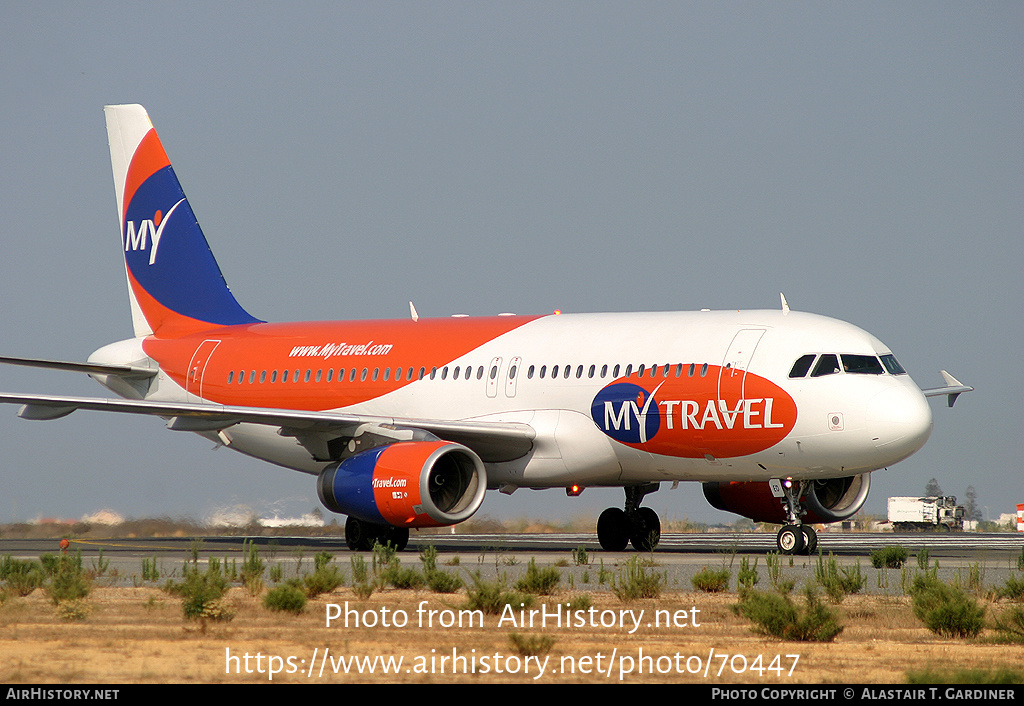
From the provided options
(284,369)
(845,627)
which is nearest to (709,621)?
(845,627)

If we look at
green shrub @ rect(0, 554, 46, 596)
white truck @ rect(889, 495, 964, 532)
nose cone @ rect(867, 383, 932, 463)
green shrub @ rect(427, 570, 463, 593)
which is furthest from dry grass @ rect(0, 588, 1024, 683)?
white truck @ rect(889, 495, 964, 532)

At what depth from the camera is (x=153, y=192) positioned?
31.2 m

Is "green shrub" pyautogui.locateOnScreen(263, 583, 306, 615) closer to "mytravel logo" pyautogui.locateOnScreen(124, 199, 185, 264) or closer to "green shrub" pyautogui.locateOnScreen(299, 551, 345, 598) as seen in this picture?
"green shrub" pyautogui.locateOnScreen(299, 551, 345, 598)

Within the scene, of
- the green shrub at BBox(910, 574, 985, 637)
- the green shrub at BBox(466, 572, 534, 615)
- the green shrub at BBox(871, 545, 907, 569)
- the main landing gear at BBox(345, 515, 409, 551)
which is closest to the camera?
the green shrub at BBox(910, 574, 985, 637)

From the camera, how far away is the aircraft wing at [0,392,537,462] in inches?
872

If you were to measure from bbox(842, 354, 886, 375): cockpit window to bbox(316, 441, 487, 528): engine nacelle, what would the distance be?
6.13 m

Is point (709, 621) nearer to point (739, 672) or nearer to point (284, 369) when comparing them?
point (739, 672)

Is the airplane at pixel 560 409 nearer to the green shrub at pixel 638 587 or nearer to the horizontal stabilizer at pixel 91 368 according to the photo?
the horizontal stabilizer at pixel 91 368

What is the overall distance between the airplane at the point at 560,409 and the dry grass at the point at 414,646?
6769 mm

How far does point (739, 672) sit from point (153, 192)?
24511 mm

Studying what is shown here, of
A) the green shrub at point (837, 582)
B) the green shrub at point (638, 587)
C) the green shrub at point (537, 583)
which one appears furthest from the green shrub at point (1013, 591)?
the green shrub at point (537, 583)

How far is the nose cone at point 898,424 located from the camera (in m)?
19.9

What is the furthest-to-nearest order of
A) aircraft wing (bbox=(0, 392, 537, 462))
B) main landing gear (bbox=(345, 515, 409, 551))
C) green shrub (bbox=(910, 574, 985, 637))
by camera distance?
main landing gear (bbox=(345, 515, 409, 551)) → aircraft wing (bbox=(0, 392, 537, 462)) → green shrub (bbox=(910, 574, 985, 637))

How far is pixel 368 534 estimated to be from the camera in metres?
23.8
